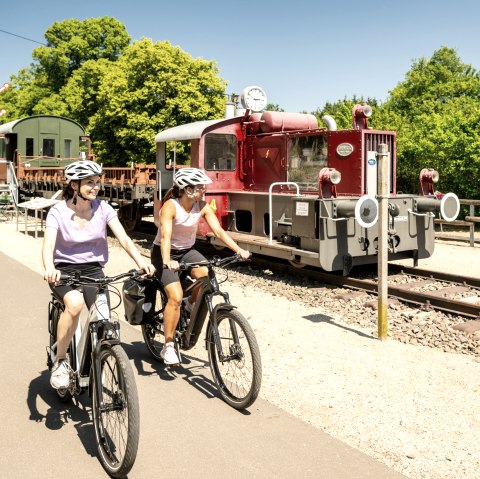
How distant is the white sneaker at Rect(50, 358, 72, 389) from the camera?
416 cm

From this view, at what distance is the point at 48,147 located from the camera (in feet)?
88.6

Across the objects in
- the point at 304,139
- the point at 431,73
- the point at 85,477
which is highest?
the point at 431,73

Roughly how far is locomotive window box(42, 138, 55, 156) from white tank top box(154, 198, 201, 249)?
23239mm

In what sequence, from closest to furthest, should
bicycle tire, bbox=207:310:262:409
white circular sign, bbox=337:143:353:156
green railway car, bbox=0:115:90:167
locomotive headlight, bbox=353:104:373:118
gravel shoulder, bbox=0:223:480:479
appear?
gravel shoulder, bbox=0:223:480:479 < bicycle tire, bbox=207:310:262:409 < locomotive headlight, bbox=353:104:373:118 < white circular sign, bbox=337:143:353:156 < green railway car, bbox=0:115:90:167

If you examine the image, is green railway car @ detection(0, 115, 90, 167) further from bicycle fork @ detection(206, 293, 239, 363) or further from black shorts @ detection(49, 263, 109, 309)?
black shorts @ detection(49, 263, 109, 309)

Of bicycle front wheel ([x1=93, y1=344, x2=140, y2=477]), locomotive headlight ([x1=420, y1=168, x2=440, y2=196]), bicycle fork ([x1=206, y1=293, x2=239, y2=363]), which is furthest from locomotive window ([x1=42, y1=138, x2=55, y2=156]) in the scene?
bicycle front wheel ([x1=93, y1=344, x2=140, y2=477])

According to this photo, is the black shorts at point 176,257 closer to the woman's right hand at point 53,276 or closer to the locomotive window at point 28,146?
the woman's right hand at point 53,276

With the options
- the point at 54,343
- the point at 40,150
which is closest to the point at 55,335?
the point at 54,343

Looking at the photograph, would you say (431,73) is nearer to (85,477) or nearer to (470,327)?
(470,327)

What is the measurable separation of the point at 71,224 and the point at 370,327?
4.29 metres

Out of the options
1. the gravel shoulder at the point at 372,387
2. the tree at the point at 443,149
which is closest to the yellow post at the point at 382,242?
the gravel shoulder at the point at 372,387

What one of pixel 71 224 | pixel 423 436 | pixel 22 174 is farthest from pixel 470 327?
pixel 22 174

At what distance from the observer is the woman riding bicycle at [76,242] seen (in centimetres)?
403

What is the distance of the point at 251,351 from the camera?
171 inches
